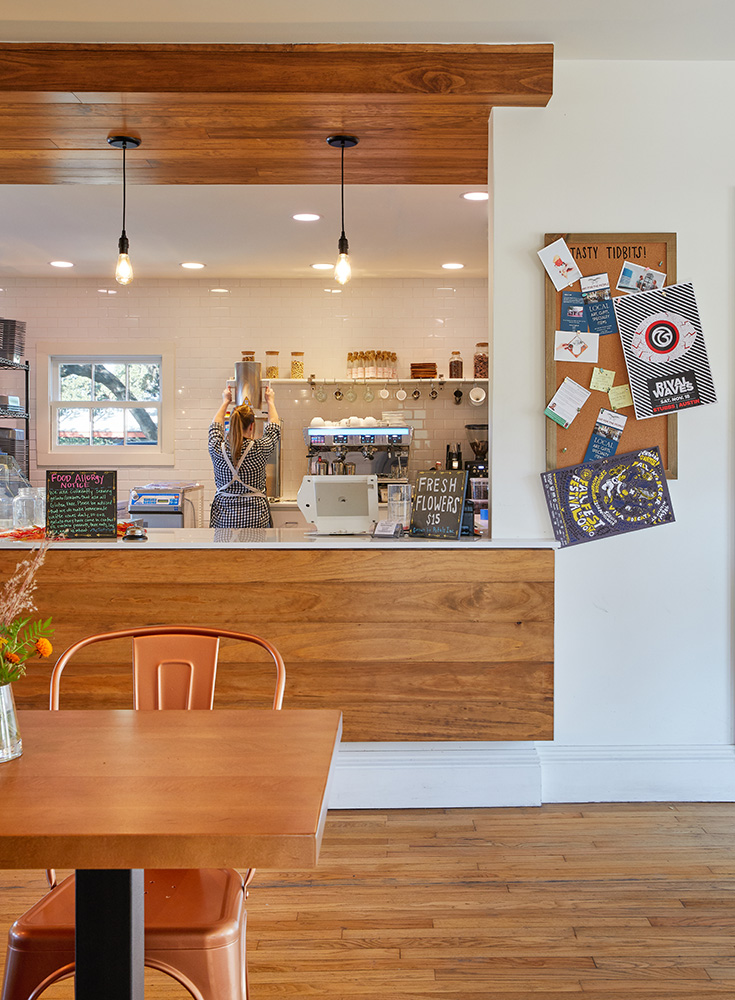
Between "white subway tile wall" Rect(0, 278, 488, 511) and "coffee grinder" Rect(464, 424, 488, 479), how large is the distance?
8cm

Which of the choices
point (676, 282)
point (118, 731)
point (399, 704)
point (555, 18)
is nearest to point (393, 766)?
point (399, 704)

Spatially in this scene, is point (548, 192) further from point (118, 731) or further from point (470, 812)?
point (118, 731)

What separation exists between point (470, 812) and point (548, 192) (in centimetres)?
253

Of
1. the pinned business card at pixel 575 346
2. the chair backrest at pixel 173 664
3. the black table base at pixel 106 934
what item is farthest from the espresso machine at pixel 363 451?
the black table base at pixel 106 934

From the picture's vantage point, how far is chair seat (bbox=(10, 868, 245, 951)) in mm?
1508

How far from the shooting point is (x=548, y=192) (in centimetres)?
353

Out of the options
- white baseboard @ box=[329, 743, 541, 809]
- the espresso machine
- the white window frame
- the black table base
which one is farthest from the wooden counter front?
the white window frame

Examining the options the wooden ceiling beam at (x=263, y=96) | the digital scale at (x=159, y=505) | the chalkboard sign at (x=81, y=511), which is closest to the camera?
the wooden ceiling beam at (x=263, y=96)

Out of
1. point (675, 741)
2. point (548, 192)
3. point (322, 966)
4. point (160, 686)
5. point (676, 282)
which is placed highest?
point (548, 192)

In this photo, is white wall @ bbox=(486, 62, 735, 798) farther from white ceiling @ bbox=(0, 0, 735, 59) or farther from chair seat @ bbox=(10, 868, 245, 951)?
chair seat @ bbox=(10, 868, 245, 951)

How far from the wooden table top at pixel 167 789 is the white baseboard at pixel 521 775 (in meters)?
1.87

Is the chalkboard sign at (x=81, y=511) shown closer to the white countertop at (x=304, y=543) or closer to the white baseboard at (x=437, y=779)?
the white countertop at (x=304, y=543)

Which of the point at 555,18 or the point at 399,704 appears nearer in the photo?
the point at 555,18

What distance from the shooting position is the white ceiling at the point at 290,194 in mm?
3080
